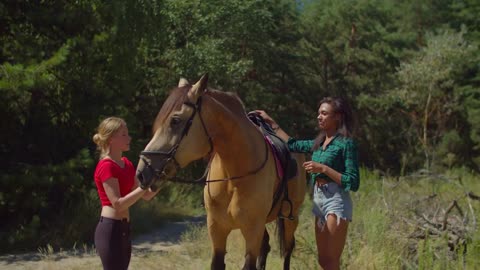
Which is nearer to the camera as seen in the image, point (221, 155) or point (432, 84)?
point (221, 155)

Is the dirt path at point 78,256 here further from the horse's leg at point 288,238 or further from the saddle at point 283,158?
the saddle at point 283,158

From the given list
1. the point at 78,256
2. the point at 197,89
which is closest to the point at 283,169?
the point at 197,89

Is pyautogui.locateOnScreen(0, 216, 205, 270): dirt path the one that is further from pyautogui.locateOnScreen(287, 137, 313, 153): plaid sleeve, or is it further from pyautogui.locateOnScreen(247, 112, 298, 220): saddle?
pyautogui.locateOnScreen(287, 137, 313, 153): plaid sleeve

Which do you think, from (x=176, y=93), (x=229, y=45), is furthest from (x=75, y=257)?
(x=229, y=45)

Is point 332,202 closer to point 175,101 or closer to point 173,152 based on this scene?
point 173,152

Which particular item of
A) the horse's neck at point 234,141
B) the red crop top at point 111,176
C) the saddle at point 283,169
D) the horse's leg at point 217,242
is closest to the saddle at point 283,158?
the saddle at point 283,169

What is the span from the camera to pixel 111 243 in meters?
3.62

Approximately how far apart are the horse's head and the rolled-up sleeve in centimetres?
100

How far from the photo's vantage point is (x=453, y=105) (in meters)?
22.5

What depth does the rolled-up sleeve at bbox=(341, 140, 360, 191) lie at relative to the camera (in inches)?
153

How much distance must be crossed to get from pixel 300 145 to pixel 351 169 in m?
0.86

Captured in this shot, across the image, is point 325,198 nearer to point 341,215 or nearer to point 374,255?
point 341,215

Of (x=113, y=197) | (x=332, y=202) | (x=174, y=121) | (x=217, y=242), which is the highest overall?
(x=174, y=121)

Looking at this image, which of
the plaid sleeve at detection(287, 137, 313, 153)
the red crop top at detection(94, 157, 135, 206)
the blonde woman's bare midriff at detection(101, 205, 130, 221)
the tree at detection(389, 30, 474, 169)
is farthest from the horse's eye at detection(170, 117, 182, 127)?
the tree at detection(389, 30, 474, 169)
